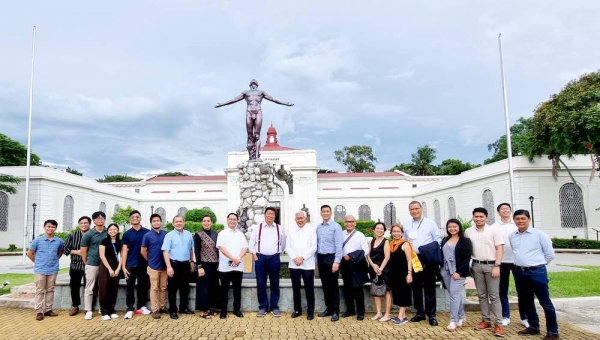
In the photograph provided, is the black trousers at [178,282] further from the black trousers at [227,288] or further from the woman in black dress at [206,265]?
the black trousers at [227,288]

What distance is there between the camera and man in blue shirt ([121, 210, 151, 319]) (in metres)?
5.96

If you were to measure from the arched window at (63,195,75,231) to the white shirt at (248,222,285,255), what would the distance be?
72.5 feet

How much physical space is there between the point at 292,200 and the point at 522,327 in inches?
1185

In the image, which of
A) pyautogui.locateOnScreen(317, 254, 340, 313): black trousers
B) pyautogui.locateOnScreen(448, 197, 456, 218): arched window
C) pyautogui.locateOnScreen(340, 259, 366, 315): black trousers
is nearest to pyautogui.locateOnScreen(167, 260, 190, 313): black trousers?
pyautogui.locateOnScreen(317, 254, 340, 313): black trousers

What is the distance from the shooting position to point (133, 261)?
19.7 ft

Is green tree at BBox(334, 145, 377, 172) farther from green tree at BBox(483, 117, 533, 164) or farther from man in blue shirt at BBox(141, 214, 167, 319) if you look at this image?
man in blue shirt at BBox(141, 214, 167, 319)

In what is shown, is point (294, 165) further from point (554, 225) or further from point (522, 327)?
point (522, 327)

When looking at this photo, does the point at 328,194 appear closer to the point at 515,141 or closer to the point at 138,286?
the point at 515,141

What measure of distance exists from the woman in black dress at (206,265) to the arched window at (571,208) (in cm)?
2072

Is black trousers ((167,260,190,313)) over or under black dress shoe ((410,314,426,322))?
over

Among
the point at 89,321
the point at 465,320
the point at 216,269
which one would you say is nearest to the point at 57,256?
the point at 89,321

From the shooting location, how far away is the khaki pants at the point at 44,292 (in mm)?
5938

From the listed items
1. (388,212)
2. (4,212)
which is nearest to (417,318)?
(4,212)

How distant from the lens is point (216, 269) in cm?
593
